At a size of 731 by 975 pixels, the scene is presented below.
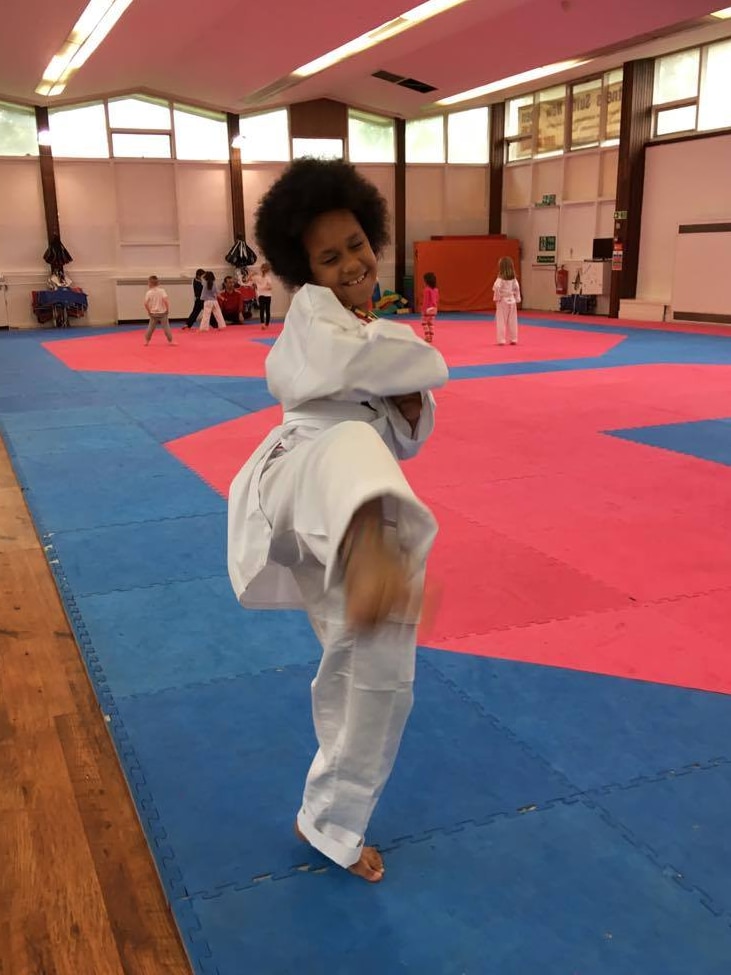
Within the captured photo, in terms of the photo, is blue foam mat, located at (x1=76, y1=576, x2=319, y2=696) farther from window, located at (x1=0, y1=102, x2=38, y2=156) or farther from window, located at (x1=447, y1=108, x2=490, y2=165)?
window, located at (x1=447, y1=108, x2=490, y2=165)

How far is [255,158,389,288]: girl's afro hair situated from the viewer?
7.08 ft

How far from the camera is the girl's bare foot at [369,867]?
7.43 ft

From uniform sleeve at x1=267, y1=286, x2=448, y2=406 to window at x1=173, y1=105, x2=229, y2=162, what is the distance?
21900mm

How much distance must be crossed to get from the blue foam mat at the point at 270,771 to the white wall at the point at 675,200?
17.7 metres

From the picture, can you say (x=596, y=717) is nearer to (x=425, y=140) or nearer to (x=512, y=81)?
(x=512, y=81)

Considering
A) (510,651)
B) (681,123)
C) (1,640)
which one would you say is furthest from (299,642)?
(681,123)

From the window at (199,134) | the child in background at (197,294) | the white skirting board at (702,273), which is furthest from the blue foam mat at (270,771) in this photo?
the window at (199,134)

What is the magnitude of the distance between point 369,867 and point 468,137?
24618mm

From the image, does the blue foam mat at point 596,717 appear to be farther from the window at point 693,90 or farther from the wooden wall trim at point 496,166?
the wooden wall trim at point 496,166

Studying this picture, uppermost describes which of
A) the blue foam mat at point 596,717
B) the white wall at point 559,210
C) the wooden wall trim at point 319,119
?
the wooden wall trim at point 319,119

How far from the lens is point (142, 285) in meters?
21.8

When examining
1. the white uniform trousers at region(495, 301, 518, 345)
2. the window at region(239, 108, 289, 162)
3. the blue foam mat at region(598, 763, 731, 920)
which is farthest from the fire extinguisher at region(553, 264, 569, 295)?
the blue foam mat at region(598, 763, 731, 920)

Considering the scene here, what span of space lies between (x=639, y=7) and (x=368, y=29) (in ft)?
15.2

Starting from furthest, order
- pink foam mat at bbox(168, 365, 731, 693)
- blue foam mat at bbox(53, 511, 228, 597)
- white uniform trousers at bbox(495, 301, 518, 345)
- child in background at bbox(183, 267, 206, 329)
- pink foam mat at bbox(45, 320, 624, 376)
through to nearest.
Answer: child in background at bbox(183, 267, 206, 329), white uniform trousers at bbox(495, 301, 518, 345), pink foam mat at bbox(45, 320, 624, 376), blue foam mat at bbox(53, 511, 228, 597), pink foam mat at bbox(168, 365, 731, 693)
